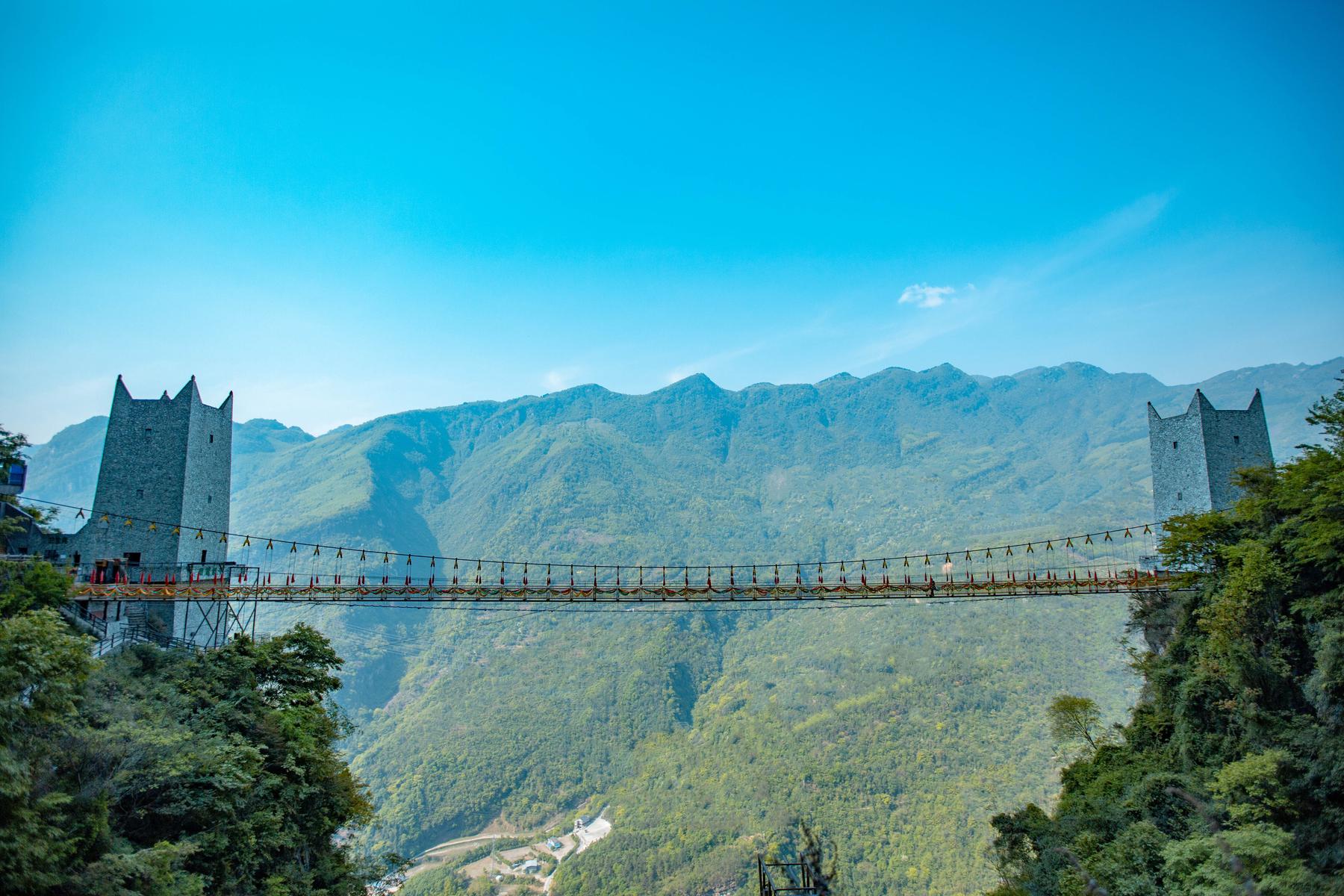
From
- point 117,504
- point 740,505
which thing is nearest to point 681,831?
point 117,504

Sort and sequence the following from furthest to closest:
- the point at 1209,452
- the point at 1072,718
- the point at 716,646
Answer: the point at 716,646 → the point at 1072,718 → the point at 1209,452

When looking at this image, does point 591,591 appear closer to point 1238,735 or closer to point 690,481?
point 1238,735

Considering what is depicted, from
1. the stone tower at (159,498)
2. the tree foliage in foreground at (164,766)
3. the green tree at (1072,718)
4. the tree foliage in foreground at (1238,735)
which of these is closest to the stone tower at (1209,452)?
the tree foliage in foreground at (1238,735)

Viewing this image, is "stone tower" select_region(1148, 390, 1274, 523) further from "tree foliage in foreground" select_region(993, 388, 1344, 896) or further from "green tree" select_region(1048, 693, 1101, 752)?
"green tree" select_region(1048, 693, 1101, 752)

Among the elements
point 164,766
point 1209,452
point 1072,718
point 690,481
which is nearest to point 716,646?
point 690,481

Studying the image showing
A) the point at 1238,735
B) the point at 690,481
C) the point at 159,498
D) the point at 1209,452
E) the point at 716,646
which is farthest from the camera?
the point at 690,481

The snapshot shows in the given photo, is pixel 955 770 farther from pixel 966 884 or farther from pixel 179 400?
pixel 179 400
